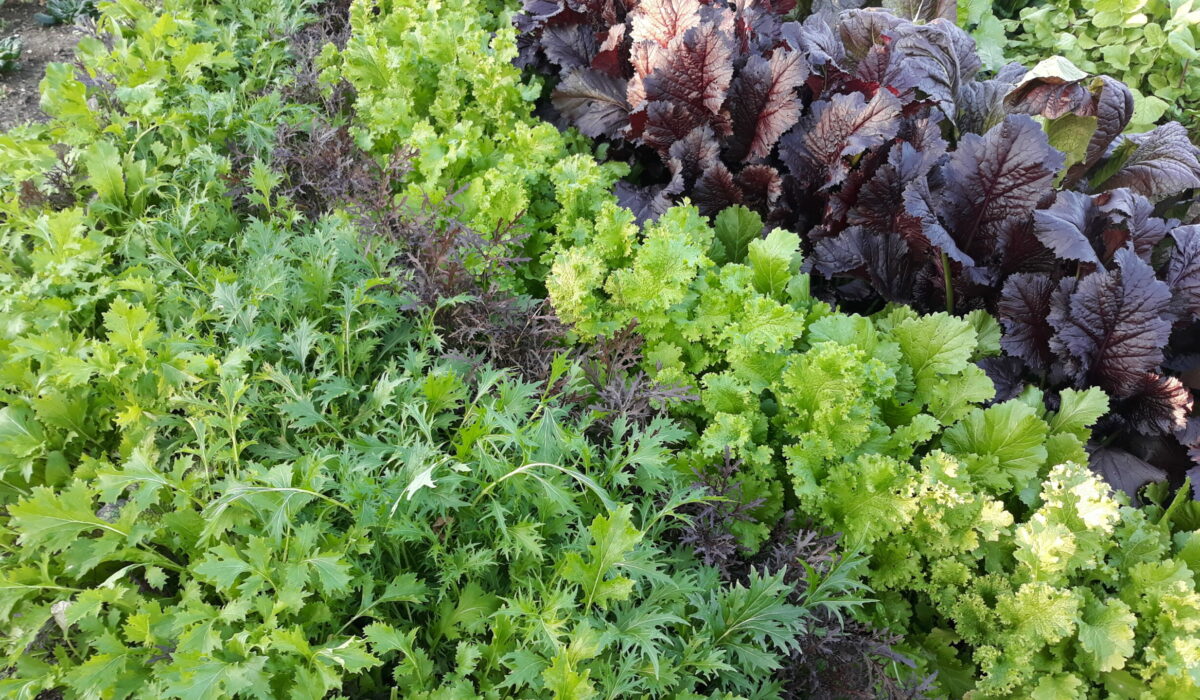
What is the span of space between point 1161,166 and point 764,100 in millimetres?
1493

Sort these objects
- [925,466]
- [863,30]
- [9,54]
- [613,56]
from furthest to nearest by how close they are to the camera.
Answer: [9,54], [613,56], [863,30], [925,466]

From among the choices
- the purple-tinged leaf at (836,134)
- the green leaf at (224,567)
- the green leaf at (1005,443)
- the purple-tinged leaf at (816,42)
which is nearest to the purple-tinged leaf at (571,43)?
the purple-tinged leaf at (816,42)

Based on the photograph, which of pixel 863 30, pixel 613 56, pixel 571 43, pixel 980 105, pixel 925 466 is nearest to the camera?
pixel 925 466

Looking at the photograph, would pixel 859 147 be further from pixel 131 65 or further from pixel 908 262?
pixel 131 65

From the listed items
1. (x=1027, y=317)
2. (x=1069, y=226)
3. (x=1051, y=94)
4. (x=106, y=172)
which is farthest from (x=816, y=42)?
(x=106, y=172)

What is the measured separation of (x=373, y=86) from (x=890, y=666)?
3.21 meters

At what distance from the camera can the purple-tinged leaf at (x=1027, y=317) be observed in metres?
2.46

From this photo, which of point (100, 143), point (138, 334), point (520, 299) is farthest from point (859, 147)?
point (100, 143)

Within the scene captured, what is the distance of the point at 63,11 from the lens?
4641mm

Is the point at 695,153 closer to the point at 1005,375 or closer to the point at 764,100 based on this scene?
the point at 764,100

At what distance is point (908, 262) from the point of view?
110 inches

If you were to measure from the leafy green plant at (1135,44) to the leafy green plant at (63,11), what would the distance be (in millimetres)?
5711

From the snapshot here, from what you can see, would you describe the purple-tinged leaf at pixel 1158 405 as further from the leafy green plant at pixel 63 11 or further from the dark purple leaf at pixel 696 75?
the leafy green plant at pixel 63 11

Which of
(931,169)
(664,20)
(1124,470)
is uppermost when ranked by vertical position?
(664,20)
